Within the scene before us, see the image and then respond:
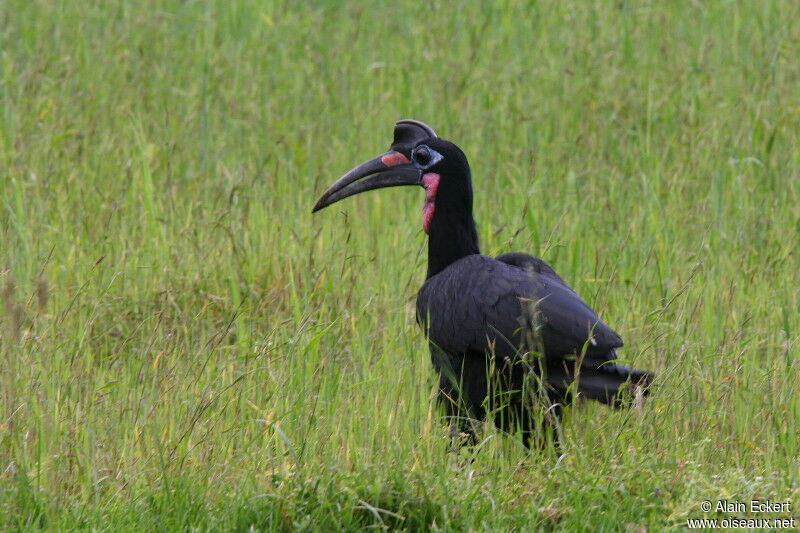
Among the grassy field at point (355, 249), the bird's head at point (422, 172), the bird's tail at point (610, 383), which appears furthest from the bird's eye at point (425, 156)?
the bird's tail at point (610, 383)

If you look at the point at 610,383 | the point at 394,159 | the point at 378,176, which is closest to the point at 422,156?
the point at 394,159

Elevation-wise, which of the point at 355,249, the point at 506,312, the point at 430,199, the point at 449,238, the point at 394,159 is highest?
the point at 394,159

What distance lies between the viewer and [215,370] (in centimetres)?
500

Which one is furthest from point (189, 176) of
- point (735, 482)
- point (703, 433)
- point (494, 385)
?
point (735, 482)

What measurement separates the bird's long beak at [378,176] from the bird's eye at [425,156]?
0.11ft

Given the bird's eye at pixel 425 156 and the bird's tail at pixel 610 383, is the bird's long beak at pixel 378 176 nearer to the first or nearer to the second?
the bird's eye at pixel 425 156

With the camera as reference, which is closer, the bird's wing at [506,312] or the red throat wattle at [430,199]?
the bird's wing at [506,312]

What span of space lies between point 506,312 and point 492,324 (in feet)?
0.23

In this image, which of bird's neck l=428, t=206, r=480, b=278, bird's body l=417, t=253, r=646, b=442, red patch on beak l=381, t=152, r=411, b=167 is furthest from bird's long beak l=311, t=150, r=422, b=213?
bird's body l=417, t=253, r=646, b=442

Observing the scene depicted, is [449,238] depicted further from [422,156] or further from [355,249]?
[355,249]

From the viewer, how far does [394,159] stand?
546 cm

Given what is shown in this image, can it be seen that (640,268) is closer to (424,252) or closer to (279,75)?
(424,252)

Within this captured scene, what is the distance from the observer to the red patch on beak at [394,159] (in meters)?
5.43

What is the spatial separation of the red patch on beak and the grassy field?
46 centimetres
